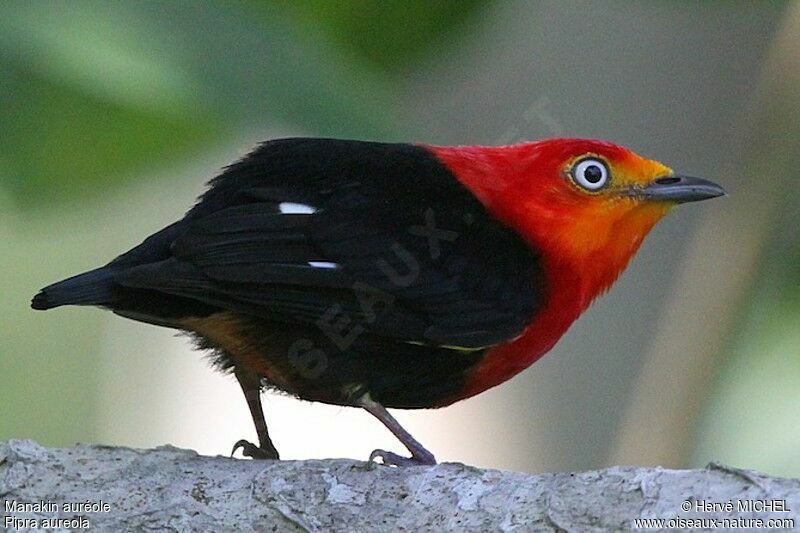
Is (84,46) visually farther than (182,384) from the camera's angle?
No

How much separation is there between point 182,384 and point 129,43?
2797mm

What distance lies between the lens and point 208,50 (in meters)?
4.19

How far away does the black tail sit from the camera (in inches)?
131

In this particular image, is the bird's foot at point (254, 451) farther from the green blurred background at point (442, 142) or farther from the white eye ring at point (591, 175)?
the white eye ring at point (591, 175)

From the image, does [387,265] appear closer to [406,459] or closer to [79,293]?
[406,459]

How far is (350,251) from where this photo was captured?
3.50 m

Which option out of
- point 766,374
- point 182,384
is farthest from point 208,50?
point 182,384

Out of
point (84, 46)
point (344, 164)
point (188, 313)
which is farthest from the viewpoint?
point (84, 46)

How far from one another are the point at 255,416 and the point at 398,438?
1.57 ft

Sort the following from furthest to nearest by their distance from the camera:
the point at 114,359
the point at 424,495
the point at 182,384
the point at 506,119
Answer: the point at 114,359
the point at 182,384
the point at 506,119
the point at 424,495

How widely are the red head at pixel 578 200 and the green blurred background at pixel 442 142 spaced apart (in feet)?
1.48

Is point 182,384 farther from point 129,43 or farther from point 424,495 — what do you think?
point 424,495

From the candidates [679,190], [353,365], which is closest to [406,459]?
[353,365]

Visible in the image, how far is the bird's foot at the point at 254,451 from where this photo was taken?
3.82 meters
